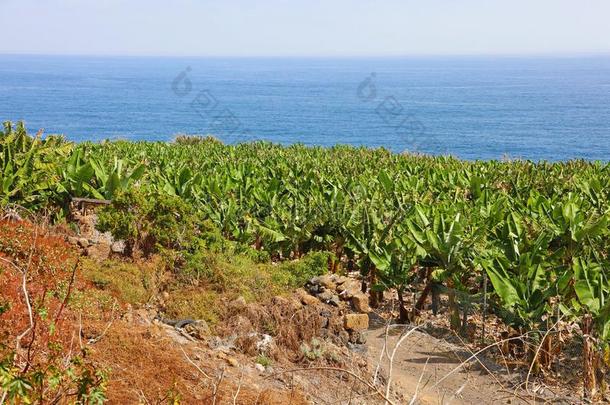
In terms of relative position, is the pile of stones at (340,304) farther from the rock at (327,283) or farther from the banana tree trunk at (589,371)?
the banana tree trunk at (589,371)

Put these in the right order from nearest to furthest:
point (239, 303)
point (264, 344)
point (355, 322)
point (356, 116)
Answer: point (264, 344) → point (239, 303) → point (355, 322) → point (356, 116)

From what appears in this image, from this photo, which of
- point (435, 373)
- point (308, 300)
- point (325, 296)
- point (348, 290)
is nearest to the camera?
point (435, 373)

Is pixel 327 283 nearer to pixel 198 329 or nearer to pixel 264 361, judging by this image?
pixel 198 329

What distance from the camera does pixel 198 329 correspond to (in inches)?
314

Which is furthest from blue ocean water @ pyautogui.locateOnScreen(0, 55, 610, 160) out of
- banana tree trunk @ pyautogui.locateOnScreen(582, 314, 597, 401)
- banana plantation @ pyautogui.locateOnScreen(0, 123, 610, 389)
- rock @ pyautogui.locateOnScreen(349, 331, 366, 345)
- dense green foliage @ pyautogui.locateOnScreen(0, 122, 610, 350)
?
banana tree trunk @ pyautogui.locateOnScreen(582, 314, 597, 401)

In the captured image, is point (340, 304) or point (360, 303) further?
point (360, 303)

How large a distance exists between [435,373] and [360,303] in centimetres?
225

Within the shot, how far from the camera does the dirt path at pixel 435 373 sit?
7355 mm

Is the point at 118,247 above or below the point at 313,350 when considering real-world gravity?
above

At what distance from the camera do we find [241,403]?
245 inches

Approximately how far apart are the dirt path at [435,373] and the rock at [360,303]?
36 cm

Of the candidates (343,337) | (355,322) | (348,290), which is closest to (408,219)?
(348,290)

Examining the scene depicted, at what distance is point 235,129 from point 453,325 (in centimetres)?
9161

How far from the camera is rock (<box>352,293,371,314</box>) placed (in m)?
9.52
